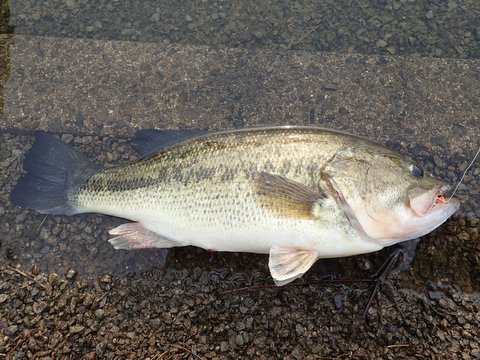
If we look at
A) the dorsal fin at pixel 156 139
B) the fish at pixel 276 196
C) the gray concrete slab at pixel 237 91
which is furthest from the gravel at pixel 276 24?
the fish at pixel 276 196

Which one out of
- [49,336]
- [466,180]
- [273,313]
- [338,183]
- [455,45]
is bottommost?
[49,336]

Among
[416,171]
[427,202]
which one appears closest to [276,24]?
[416,171]

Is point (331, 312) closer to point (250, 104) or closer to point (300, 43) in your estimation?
point (250, 104)

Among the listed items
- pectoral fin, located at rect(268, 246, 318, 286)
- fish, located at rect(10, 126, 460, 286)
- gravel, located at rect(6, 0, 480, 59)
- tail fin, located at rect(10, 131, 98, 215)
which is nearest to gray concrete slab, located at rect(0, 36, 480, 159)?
gravel, located at rect(6, 0, 480, 59)

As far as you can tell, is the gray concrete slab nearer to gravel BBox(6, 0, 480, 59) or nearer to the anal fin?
gravel BBox(6, 0, 480, 59)

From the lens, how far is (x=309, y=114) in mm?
3443

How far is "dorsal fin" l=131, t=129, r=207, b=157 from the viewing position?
2.97 metres

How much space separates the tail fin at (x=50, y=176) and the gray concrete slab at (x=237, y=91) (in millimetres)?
351

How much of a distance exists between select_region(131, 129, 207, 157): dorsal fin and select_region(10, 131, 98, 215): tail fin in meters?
0.37

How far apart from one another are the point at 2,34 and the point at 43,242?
1.97 m

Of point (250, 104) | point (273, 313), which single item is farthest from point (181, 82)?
point (273, 313)

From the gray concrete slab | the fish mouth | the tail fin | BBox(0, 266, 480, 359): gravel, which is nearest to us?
the fish mouth

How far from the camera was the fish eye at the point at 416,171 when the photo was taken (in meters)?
2.58

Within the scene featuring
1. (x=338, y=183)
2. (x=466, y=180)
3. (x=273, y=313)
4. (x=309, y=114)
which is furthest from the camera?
(x=309, y=114)
